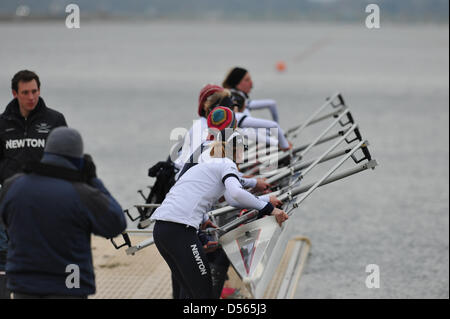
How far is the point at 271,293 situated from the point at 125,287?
1480 millimetres

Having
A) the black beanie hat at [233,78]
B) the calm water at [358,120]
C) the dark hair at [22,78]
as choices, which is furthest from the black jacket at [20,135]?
the calm water at [358,120]

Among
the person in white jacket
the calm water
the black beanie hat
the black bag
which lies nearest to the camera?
the person in white jacket

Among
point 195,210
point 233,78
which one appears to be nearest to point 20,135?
point 195,210

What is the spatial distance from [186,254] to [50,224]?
44.9 inches

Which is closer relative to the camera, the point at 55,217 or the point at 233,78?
the point at 55,217

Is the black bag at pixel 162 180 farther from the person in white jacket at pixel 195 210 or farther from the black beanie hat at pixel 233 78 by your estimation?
the black beanie hat at pixel 233 78

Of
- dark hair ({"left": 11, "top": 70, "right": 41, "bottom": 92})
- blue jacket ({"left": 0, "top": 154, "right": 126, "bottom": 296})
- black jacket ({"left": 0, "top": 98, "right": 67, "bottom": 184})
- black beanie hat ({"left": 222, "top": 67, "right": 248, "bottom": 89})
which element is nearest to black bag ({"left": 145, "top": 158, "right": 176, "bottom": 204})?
black jacket ({"left": 0, "top": 98, "right": 67, "bottom": 184})

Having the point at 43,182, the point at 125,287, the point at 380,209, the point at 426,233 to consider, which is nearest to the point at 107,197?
the point at 43,182

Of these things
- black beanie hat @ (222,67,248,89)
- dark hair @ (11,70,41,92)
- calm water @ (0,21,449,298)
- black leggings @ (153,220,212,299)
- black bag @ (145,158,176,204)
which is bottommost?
calm water @ (0,21,449,298)

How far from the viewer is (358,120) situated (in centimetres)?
1914

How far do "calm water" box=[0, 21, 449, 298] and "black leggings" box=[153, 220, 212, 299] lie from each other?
2775mm

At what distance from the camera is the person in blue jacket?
10.9ft

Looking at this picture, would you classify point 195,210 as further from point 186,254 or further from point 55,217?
point 55,217

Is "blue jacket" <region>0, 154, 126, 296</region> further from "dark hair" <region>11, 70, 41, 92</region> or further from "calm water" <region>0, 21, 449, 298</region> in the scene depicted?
"calm water" <region>0, 21, 449, 298</region>
